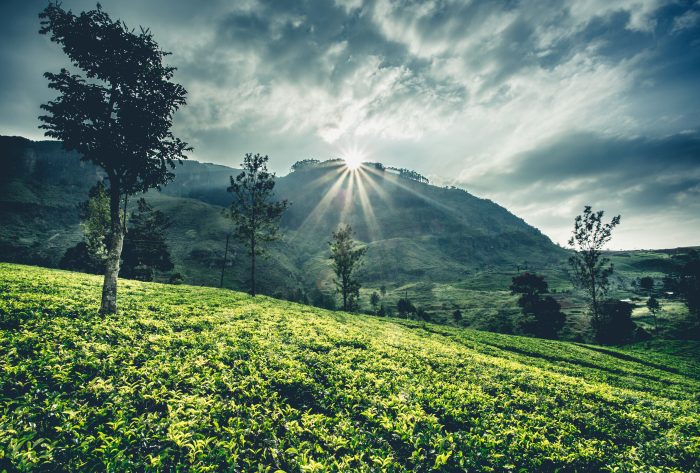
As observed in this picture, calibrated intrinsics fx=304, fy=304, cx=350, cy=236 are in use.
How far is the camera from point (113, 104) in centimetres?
1786

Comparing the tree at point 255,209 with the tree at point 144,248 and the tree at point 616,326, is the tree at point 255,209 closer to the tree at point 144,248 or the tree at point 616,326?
the tree at point 144,248

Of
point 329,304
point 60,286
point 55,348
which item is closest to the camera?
point 55,348

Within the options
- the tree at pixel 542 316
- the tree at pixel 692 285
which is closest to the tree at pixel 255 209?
the tree at pixel 542 316

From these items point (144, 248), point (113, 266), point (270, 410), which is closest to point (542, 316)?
point (270, 410)

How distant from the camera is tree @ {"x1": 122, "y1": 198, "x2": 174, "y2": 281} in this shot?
2867 inches

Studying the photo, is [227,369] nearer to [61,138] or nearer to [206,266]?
[61,138]

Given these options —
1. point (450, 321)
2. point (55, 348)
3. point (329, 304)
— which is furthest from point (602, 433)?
point (450, 321)

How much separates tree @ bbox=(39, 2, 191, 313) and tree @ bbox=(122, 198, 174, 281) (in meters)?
65.8

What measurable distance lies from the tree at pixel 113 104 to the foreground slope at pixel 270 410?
24.4 ft

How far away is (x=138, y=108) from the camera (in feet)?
59.1

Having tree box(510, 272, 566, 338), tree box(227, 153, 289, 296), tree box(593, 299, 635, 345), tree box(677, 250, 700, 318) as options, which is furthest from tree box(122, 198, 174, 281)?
tree box(677, 250, 700, 318)

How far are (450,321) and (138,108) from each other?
107 meters

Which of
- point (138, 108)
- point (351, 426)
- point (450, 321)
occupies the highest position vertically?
point (138, 108)

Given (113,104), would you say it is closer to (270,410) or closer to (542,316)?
(270,410)
